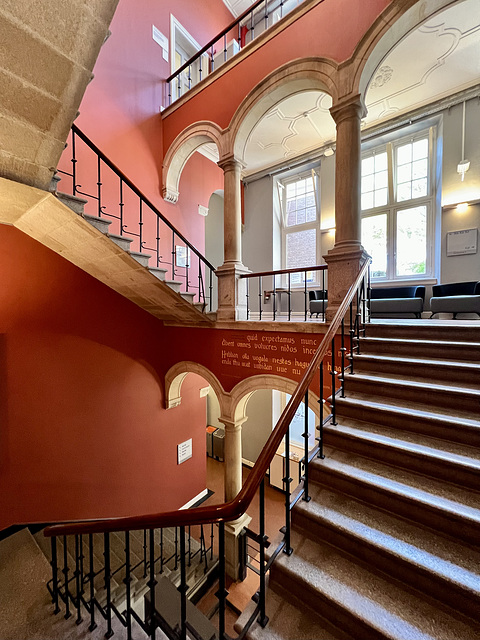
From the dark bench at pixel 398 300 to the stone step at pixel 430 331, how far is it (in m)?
2.40

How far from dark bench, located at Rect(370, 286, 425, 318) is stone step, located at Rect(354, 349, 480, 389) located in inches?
113

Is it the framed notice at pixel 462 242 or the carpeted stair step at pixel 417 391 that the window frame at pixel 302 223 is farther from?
the carpeted stair step at pixel 417 391

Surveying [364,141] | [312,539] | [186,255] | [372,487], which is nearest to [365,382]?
[372,487]

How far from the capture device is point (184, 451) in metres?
5.24

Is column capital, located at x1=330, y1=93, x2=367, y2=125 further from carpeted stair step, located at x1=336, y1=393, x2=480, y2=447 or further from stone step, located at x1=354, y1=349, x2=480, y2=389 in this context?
carpeted stair step, located at x1=336, y1=393, x2=480, y2=447

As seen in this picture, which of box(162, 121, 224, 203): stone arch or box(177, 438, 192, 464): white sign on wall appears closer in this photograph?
box(162, 121, 224, 203): stone arch

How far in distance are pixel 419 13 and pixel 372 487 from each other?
433 centimetres

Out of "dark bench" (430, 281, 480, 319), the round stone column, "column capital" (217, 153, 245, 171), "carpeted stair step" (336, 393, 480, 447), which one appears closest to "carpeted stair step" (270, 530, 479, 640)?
"carpeted stair step" (336, 393, 480, 447)

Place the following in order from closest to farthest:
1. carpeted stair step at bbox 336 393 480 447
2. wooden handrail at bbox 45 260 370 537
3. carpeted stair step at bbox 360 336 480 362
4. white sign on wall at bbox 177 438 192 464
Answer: wooden handrail at bbox 45 260 370 537
carpeted stair step at bbox 336 393 480 447
carpeted stair step at bbox 360 336 480 362
white sign on wall at bbox 177 438 192 464

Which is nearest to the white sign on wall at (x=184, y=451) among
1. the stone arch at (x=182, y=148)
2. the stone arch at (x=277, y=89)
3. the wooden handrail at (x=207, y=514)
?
the wooden handrail at (x=207, y=514)

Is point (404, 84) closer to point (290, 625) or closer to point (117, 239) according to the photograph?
point (117, 239)

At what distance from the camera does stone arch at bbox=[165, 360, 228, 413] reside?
4234 mm

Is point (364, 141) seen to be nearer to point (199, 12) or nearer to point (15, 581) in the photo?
point (199, 12)

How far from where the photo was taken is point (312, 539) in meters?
1.61
